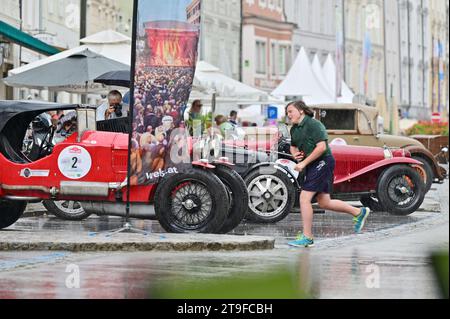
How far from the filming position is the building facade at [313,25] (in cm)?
6969

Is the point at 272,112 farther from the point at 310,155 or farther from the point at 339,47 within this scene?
the point at 310,155

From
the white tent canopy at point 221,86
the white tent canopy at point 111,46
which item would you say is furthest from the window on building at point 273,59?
the white tent canopy at point 111,46

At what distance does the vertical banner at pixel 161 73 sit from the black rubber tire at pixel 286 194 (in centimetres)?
366

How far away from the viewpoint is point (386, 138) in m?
24.8

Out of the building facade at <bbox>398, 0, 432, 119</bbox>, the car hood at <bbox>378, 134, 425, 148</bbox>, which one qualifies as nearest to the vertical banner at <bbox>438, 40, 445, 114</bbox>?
the building facade at <bbox>398, 0, 432, 119</bbox>

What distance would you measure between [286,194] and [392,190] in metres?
2.94

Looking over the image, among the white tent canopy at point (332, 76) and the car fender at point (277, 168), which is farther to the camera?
the white tent canopy at point (332, 76)

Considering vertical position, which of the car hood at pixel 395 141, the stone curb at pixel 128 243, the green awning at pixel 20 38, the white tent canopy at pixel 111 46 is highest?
the green awning at pixel 20 38

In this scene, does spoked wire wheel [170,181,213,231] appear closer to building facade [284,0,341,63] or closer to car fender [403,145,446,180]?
car fender [403,145,446,180]

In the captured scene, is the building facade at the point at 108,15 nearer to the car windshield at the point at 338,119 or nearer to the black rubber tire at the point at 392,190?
the car windshield at the point at 338,119

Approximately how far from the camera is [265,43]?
242 feet

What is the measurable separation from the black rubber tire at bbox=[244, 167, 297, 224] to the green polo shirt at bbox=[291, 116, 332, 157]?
356 centimetres

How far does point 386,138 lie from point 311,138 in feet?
34.6

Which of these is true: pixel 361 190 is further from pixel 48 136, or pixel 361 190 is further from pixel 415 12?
pixel 415 12
